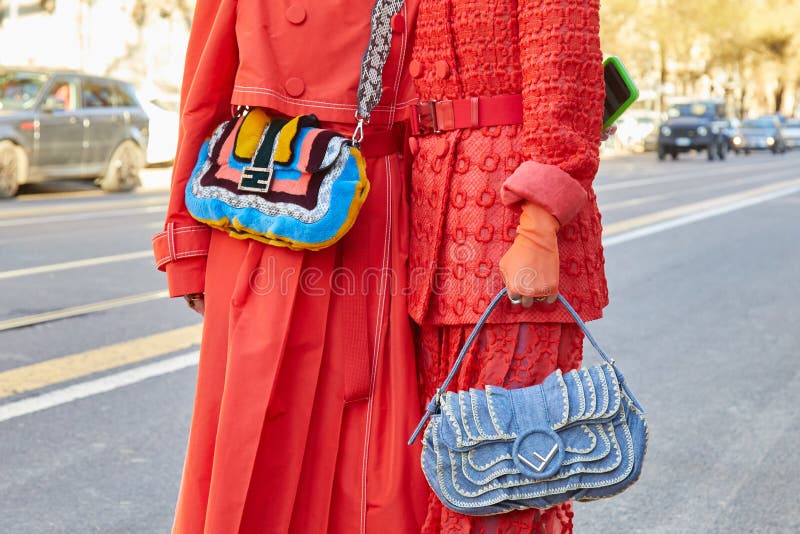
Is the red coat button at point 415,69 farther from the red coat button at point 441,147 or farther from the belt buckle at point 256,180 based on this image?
the belt buckle at point 256,180

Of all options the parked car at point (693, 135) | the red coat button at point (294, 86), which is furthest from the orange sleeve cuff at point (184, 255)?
the parked car at point (693, 135)

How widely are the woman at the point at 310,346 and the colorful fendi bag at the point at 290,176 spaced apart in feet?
0.13

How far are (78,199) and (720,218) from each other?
8200 millimetres

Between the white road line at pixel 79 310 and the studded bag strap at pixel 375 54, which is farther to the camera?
the white road line at pixel 79 310

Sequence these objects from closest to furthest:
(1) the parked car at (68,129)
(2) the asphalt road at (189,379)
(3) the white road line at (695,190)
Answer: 1. (2) the asphalt road at (189,379)
2. (1) the parked car at (68,129)
3. (3) the white road line at (695,190)

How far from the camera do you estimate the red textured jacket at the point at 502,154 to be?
193cm

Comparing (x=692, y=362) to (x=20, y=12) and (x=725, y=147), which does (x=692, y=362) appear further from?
(x=725, y=147)

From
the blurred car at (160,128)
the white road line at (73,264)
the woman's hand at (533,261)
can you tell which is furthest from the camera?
the blurred car at (160,128)

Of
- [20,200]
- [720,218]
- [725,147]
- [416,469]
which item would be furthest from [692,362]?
[725,147]

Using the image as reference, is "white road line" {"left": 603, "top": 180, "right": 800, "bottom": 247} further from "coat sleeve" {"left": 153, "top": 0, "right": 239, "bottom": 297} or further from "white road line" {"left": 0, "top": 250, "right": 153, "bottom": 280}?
"coat sleeve" {"left": 153, "top": 0, "right": 239, "bottom": 297}

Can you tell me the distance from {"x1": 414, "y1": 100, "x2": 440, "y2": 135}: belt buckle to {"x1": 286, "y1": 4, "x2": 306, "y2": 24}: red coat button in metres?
0.28

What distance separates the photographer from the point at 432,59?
2.12 meters

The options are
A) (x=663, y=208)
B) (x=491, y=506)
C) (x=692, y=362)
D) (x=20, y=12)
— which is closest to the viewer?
(x=491, y=506)

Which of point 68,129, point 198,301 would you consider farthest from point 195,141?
point 68,129
